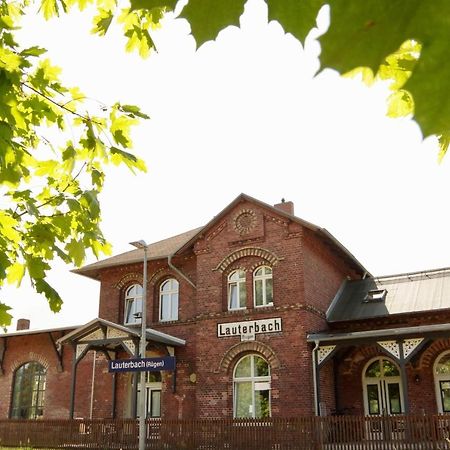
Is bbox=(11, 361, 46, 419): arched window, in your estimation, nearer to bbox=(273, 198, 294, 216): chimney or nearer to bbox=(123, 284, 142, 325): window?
bbox=(123, 284, 142, 325): window

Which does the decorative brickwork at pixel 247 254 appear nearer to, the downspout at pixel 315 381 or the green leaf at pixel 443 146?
the downspout at pixel 315 381

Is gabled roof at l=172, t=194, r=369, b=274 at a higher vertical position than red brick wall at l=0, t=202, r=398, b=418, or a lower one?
higher

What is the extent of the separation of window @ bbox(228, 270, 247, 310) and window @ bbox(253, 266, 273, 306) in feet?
1.35

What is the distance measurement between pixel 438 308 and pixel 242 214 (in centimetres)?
Answer: 688

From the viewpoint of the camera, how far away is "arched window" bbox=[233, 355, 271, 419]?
17.6 metres

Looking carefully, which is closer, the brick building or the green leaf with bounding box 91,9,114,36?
the green leaf with bounding box 91,9,114,36

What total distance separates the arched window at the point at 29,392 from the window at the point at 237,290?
8926mm

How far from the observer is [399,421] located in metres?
14.4

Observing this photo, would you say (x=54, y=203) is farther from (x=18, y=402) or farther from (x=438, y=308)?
(x=18, y=402)

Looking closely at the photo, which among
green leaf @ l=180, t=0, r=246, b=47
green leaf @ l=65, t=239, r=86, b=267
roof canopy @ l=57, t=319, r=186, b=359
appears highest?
roof canopy @ l=57, t=319, r=186, b=359

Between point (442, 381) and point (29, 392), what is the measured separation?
1546 cm

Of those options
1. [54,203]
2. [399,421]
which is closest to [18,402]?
[399,421]

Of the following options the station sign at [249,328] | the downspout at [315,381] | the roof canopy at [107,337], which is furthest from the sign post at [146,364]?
the downspout at [315,381]

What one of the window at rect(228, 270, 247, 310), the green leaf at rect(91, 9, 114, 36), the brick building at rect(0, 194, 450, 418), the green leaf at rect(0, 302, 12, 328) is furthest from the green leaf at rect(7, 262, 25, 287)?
the window at rect(228, 270, 247, 310)
